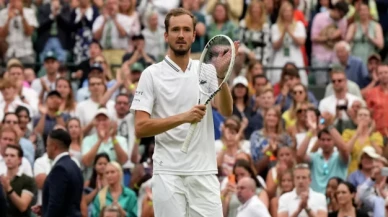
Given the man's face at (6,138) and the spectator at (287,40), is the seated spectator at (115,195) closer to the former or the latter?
the man's face at (6,138)

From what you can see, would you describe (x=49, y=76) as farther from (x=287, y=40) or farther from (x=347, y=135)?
(x=347, y=135)

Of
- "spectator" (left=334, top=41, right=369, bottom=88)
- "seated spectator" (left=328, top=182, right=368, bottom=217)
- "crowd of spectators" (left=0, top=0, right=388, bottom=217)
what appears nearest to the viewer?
"seated spectator" (left=328, top=182, right=368, bottom=217)

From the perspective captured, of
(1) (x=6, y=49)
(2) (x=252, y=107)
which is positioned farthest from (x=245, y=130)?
(1) (x=6, y=49)

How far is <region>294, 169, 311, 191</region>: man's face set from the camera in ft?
53.3

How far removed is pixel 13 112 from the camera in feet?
61.5

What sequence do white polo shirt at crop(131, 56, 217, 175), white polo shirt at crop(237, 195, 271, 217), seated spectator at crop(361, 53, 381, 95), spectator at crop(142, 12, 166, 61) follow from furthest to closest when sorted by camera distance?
spectator at crop(142, 12, 166, 61) < seated spectator at crop(361, 53, 381, 95) < white polo shirt at crop(237, 195, 271, 217) < white polo shirt at crop(131, 56, 217, 175)

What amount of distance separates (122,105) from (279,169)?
282 cm

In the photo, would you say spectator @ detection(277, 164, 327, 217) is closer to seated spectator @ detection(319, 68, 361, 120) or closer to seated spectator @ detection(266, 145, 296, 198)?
seated spectator @ detection(266, 145, 296, 198)

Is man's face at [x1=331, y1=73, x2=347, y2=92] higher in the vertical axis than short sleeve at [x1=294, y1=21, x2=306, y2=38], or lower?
lower

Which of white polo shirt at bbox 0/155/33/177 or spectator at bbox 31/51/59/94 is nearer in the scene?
white polo shirt at bbox 0/155/33/177

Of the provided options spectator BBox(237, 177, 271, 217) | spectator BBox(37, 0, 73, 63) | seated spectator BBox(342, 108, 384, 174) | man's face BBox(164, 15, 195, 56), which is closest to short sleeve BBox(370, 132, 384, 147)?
seated spectator BBox(342, 108, 384, 174)

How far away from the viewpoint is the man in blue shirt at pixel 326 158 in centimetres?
1770

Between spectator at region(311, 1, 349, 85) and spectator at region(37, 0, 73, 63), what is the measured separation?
396cm

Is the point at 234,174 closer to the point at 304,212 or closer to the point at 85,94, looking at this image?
the point at 304,212
